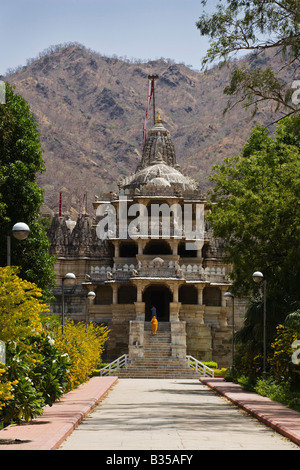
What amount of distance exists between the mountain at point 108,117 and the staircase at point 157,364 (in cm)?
6635

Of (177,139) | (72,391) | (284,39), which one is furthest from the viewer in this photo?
(177,139)

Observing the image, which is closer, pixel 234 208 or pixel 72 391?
pixel 72 391

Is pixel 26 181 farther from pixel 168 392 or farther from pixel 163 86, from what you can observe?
pixel 163 86

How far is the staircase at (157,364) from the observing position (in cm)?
4447

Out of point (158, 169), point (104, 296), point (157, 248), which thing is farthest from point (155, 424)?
point (158, 169)

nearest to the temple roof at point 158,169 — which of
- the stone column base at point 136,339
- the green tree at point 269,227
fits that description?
the stone column base at point 136,339

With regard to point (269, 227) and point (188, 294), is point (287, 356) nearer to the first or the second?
point (269, 227)

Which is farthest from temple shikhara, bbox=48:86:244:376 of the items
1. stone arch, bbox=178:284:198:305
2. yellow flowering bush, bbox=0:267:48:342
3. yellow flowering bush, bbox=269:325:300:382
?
yellow flowering bush, bbox=0:267:48:342

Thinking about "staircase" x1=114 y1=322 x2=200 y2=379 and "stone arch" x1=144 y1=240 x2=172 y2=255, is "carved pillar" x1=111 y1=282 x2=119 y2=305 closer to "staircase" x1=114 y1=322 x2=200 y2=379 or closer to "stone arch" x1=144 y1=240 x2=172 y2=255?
"stone arch" x1=144 y1=240 x2=172 y2=255

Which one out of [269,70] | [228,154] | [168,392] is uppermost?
[228,154]

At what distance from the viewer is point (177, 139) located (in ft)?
510

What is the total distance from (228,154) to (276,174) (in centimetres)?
10748

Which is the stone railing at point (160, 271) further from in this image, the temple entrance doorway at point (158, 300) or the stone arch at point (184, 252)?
the temple entrance doorway at point (158, 300)
